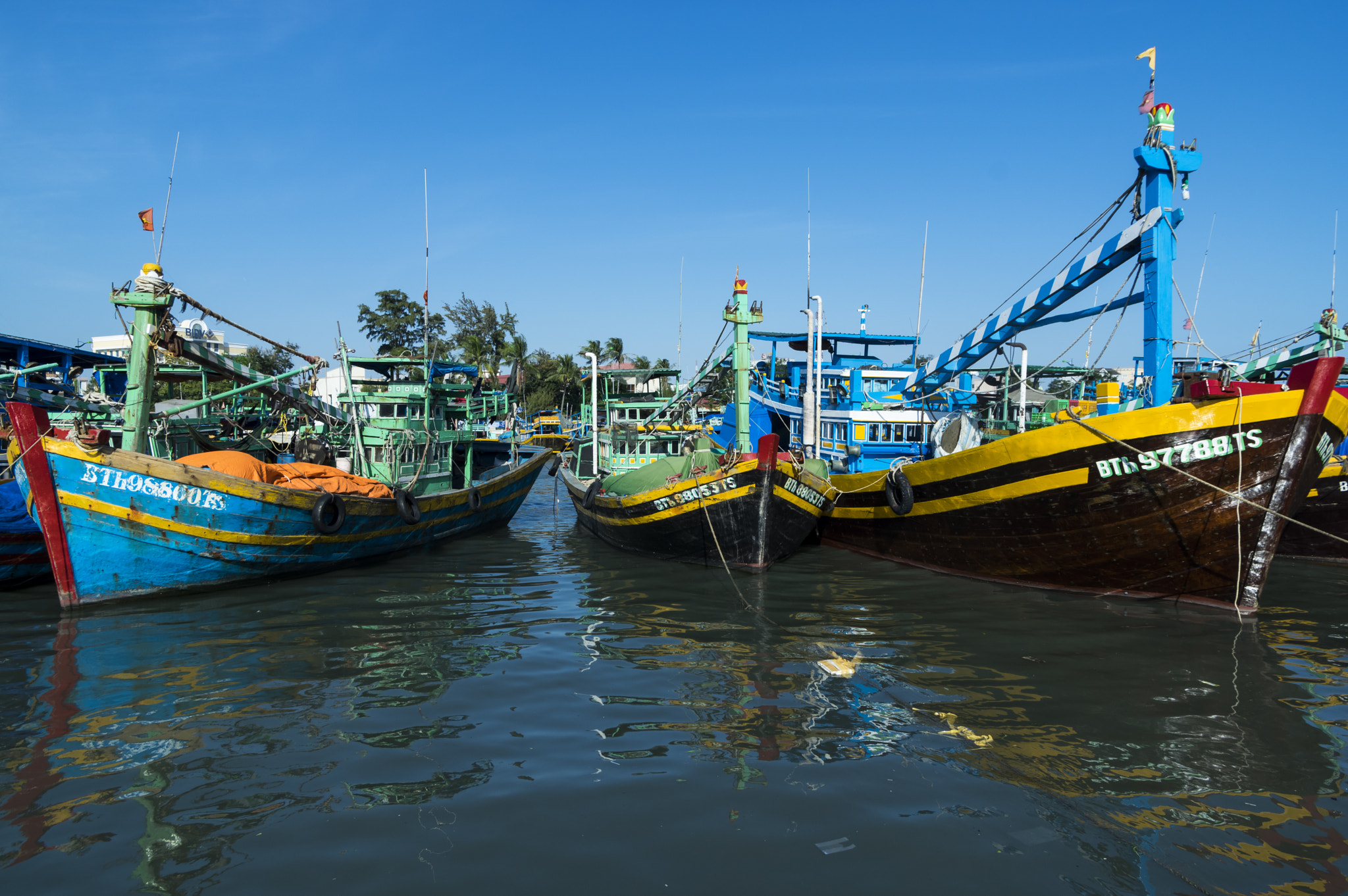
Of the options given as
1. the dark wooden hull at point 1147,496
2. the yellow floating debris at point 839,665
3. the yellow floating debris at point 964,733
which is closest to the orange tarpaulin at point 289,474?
the yellow floating debris at point 839,665

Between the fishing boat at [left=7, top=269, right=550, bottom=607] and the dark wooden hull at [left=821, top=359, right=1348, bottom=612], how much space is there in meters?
11.2

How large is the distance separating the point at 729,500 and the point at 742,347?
167 inches

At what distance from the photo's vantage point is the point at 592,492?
1736 centimetres

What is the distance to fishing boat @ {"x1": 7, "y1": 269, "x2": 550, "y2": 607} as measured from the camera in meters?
10.6

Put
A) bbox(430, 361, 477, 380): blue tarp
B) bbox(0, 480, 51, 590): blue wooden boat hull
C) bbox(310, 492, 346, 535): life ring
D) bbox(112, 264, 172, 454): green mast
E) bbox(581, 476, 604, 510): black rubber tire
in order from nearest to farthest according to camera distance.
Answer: bbox(0, 480, 51, 590): blue wooden boat hull, bbox(112, 264, 172, 454): green mast, bbox(310, 492, 346, 535): life ring, bbox(581, 476, 604, 510): black rubber tire, bbox(430, 361, 477, 380): blue tarp

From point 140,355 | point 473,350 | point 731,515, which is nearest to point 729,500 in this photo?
point 731,515

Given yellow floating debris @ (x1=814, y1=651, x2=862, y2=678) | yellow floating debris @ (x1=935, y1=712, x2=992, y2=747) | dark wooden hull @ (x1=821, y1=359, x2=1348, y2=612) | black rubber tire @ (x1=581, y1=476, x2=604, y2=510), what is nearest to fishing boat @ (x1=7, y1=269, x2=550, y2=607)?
black rubber tire @ (x1=581, y1=476, x2=604, y2=510)

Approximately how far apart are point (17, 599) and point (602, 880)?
39.8 ft

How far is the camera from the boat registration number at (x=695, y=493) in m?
13.4

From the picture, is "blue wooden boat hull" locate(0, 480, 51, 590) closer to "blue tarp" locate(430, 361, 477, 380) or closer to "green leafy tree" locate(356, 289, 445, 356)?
"blue tarp" locate(430, 361, 477, 380)

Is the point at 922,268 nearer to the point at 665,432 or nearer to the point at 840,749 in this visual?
the point at 665,432

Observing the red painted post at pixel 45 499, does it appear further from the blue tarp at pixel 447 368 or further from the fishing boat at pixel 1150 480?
the fishing boat at pixel 1150 480

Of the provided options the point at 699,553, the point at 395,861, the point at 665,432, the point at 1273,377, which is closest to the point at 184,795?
the point at 395,861

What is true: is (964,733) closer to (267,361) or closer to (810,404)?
(810,404)
